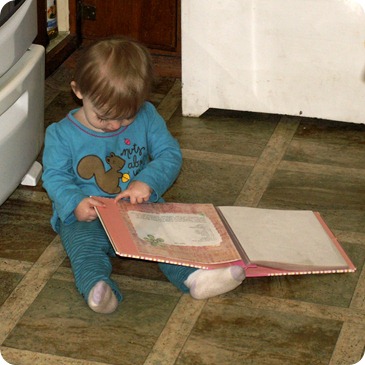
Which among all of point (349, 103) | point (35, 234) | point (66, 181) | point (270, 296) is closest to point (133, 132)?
point (66, 181)

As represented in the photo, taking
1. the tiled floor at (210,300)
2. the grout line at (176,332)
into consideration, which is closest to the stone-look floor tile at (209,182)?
the tiled floor at (210,300)

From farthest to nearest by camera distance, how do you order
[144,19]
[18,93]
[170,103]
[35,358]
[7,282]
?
[144,19], [170,103], [18,93], [7,282], [35,358]

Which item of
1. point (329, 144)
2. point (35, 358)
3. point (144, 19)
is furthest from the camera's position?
point (144, 19)

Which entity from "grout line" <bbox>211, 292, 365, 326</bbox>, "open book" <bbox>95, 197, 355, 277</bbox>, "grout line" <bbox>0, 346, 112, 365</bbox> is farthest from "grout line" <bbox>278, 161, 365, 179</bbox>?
"grout line" <bbox>0, 346, 112, 365</bbox>

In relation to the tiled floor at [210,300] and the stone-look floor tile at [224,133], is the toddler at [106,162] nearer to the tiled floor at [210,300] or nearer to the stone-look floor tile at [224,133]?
the tiled floor at [210,300]

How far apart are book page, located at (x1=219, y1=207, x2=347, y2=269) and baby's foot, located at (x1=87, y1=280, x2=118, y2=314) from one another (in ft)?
0.89

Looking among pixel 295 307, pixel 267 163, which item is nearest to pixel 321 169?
pixel 267 163

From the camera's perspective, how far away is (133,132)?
189cm

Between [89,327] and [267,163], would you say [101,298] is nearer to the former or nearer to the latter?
[89,327]

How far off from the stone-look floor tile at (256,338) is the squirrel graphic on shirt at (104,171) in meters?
0.33

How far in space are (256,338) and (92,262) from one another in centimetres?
34

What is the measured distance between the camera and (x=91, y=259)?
173 centimetres

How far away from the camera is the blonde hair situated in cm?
172

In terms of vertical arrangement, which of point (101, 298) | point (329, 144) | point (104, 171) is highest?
point (104, 171)
